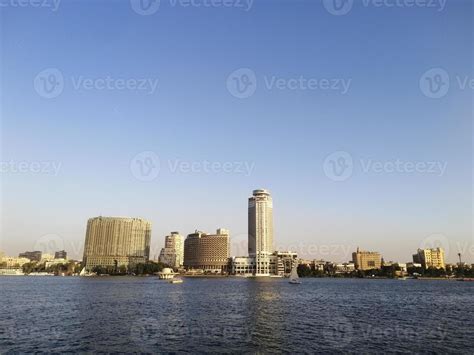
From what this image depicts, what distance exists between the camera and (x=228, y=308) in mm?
73625

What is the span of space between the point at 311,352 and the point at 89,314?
1599 inches

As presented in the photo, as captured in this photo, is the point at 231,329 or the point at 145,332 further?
the point at 231,329

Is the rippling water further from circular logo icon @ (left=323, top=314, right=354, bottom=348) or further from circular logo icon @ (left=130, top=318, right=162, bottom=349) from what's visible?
circular logo icon @ (left=130, top=318, right=162, bottom=349)

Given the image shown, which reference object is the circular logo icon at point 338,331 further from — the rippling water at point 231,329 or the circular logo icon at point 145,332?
the circular logo icon at point 145,332

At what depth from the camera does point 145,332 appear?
4666 centimetres

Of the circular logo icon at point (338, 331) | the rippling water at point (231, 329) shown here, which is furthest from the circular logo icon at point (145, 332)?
the circular logo icon at point (338, 331)

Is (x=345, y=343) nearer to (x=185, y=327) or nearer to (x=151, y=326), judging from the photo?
(x=185, y=327)

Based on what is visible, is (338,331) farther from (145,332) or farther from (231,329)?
(145,332)

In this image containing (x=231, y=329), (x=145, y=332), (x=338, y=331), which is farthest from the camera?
(x=231, y=329)

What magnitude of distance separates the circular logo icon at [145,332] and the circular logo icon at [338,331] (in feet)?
65.7

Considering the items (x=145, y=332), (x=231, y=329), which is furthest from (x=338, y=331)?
(x=145, y=332)

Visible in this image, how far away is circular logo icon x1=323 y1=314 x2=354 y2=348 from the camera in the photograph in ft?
141

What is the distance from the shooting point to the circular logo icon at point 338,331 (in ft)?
141

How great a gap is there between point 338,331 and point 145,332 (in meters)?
24.8
